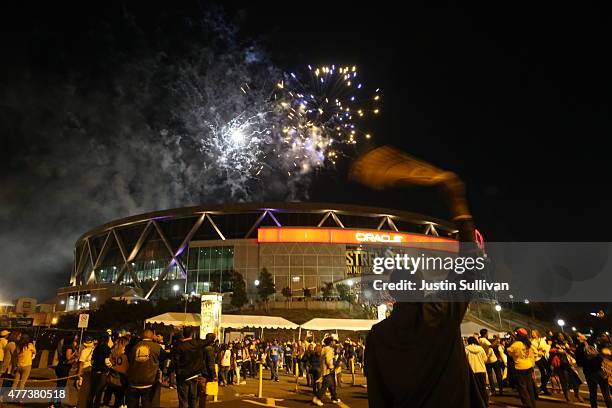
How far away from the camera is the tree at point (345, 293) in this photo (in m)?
49.0

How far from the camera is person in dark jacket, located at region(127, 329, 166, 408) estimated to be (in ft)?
Result: 24.5

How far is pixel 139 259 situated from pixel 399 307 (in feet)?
226

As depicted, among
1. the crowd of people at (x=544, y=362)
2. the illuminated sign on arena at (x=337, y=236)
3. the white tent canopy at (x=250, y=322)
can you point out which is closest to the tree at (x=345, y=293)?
the illuminated sign on arena at (x=337, y=236)

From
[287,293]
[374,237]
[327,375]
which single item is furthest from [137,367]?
[374,237]

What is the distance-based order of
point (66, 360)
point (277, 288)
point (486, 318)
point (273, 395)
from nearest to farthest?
point (66, 360)
point (273, 395)
point (486, 318)
point (277, 288)

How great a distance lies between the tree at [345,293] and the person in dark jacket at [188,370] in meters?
41.1

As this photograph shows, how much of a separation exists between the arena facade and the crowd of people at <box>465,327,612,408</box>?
38.6 meters

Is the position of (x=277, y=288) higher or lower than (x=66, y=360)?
higher

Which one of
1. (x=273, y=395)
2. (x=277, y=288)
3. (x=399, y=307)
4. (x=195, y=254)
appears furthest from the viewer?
(x=195, y=254)

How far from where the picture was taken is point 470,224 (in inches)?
97.7

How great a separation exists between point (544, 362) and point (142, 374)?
11.9 metres

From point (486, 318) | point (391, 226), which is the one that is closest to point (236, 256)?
point (391, 226)

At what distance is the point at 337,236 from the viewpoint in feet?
187

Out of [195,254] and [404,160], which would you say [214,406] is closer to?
[404,160]
